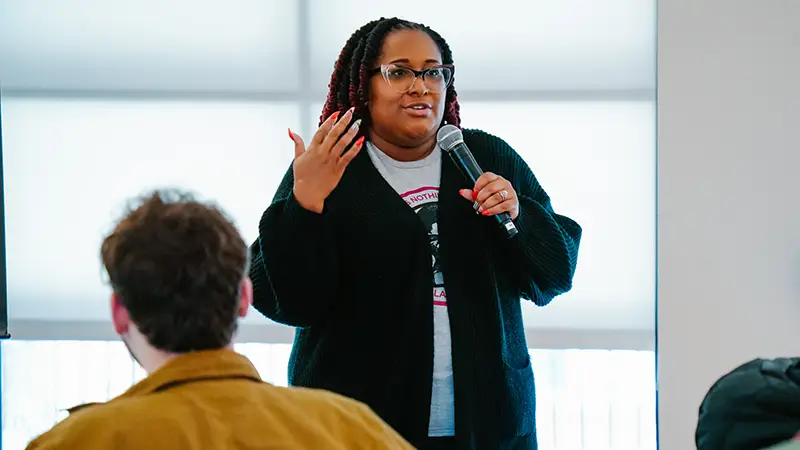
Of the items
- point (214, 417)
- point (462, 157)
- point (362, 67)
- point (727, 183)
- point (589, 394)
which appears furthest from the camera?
point (589, 394)

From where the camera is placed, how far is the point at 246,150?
3627 mm

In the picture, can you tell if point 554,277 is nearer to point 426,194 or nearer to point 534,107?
point 426,194

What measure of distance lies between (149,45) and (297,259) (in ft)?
6.56

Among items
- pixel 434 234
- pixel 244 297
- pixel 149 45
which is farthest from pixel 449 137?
pixel 149 45

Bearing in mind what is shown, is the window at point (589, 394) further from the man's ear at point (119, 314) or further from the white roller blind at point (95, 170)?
the man's ear at point (119, 314)

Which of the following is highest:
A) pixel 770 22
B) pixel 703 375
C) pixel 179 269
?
pixel 770 22

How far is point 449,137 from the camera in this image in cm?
209

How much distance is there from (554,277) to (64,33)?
96.4 inches

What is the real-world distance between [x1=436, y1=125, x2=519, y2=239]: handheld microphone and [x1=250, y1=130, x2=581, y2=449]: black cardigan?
5cm

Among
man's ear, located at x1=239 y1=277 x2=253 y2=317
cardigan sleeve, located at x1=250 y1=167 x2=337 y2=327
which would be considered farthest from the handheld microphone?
man's ear, located at x1=239 y1=277 x2=253 y2=317

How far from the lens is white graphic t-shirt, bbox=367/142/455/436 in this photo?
2014 mm

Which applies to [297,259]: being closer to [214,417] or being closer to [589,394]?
[214,417]

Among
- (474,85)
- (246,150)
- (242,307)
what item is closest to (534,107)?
(474,85)

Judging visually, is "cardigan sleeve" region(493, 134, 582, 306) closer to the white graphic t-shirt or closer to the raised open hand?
the white graphic t-shirt
